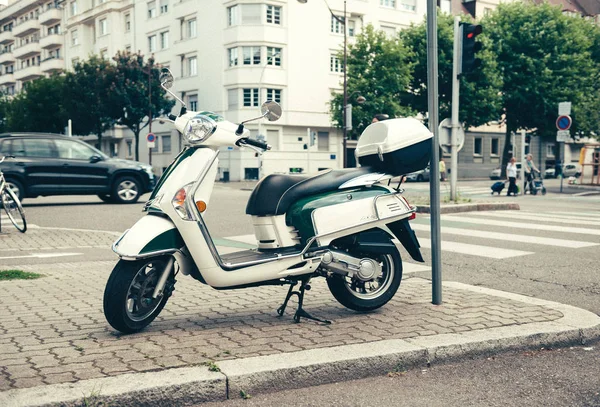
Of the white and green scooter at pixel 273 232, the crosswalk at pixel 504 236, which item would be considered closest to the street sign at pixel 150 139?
the crosswalk at pixel 504 236

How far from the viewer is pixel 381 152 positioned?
505cm

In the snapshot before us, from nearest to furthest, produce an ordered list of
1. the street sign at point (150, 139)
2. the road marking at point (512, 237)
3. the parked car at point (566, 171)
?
the road marking at point (512, 237) → the street sign at point (150, 139) → the parked car at point (566, 171)

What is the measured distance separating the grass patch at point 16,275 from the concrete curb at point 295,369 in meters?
3.76

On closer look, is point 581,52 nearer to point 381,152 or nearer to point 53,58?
point 381,152

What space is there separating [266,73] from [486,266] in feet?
129

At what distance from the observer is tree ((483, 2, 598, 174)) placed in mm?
42562

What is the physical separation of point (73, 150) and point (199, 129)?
14.0 m

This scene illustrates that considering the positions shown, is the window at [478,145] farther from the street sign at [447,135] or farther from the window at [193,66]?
the street sign at [447,135]

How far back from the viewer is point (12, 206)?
11.1 m

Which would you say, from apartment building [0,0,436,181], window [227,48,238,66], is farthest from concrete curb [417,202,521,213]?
window [227,48,238,66]

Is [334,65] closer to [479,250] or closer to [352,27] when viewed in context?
[352,27]

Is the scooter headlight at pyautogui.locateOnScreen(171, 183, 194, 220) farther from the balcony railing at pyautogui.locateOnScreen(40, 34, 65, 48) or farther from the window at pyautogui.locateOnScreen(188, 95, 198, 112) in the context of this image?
the balcony railing at pyautogui.locateOnScreen(40, 34, 65, 48)

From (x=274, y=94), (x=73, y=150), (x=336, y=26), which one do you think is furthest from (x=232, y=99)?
(x=73, y=150)

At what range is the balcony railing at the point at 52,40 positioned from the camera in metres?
68.1
